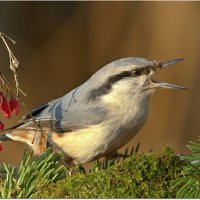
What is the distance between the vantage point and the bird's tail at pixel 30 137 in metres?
4.27

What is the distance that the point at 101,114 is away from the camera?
4.20 m

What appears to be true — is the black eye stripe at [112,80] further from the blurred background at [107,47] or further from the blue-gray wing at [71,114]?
the blurred background at [107,47]

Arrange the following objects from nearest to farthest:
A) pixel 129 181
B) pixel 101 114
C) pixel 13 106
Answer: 1. pixel 129 181
2. pixel 13 106
3. pixel 101 114

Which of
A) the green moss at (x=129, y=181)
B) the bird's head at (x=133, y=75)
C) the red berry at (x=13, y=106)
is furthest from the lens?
the bird's head at (x=133, y=75)

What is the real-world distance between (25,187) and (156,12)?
185 inches

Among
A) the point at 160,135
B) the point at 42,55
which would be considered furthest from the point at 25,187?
the point at 42,55

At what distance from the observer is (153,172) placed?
8.80ft

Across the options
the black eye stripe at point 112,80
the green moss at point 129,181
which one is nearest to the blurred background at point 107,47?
the black eye stripe at point 112,80

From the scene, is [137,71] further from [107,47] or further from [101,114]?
[107,47]

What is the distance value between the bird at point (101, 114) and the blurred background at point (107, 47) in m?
2.88

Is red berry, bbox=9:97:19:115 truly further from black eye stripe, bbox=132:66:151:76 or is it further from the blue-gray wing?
black eye stripe, bbox=132:66:151:76

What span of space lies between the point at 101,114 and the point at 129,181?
1.60 metres

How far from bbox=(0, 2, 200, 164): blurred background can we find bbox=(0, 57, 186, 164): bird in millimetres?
2883

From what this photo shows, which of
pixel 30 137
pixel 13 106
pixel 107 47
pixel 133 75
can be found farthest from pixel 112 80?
pixel 107 47
